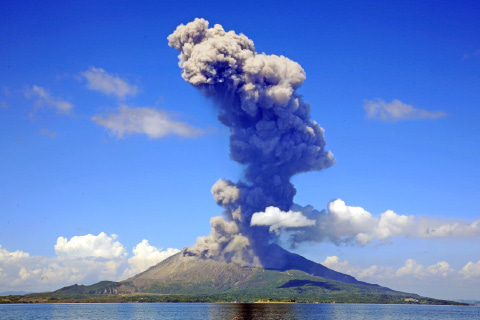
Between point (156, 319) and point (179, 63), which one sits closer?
point (156, 319)

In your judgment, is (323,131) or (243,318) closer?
(243,318)

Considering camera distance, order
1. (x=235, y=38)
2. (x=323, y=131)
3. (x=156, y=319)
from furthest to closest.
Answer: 1. (x=323, y=131)
2. (x=235, y=38)
3. (x=156, y=319)

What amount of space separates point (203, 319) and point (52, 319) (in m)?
37.4

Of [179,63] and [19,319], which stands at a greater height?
[179,63]

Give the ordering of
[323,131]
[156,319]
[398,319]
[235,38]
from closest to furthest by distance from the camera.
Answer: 1. [156,319]
2. [398,319]
3. [235,38]
4. [323,131]

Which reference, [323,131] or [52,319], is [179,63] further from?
[52,319]

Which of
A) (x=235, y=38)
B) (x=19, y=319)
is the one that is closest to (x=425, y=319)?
(x=235, y=38)

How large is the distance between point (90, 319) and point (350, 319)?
64.4m

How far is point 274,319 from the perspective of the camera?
111250 mm

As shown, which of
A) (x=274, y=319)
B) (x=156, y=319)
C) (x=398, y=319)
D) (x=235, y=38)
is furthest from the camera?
(x=235, y=38)

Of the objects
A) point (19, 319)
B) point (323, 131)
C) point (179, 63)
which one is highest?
point (179, 63)

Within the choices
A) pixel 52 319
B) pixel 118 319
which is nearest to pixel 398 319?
pixel 118 319

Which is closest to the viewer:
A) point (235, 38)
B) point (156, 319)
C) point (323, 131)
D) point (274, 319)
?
point (274, 319)

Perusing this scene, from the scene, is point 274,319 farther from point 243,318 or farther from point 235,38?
point 235,38
